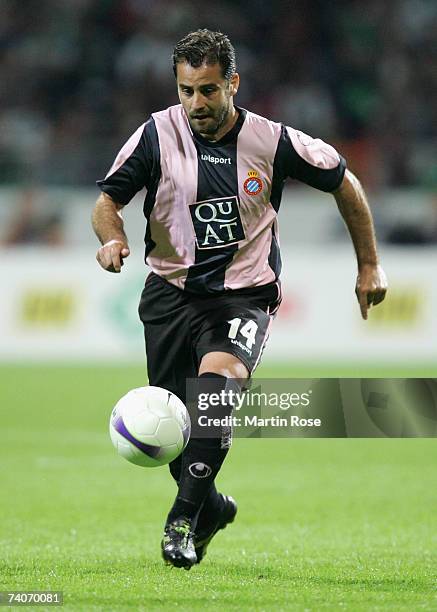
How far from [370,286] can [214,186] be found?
2.69 ft

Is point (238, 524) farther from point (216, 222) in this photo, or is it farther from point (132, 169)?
point (132, 169)

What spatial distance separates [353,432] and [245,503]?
1.66m

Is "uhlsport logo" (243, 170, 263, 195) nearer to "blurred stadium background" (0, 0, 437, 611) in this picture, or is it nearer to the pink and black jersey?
the pink and black jersey

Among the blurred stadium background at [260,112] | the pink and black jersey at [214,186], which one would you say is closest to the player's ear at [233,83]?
the pink and black jersey at [214,186]

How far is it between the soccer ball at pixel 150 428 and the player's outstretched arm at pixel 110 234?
55cm

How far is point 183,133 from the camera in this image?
209 inches

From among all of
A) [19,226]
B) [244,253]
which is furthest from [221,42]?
[19,226]

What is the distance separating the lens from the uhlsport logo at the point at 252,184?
525 cm

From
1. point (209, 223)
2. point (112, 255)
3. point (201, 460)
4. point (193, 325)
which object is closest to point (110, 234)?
point (112, 255)

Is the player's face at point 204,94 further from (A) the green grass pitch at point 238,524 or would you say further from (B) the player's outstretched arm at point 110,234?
(A) the green grass pitch at point 238,524

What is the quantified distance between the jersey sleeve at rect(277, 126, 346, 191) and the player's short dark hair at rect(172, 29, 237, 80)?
16.4 inches

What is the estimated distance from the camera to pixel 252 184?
5254 millimetres

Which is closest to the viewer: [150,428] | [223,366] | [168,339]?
[150,428]

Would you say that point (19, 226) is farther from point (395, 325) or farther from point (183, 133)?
point (183, 133)
